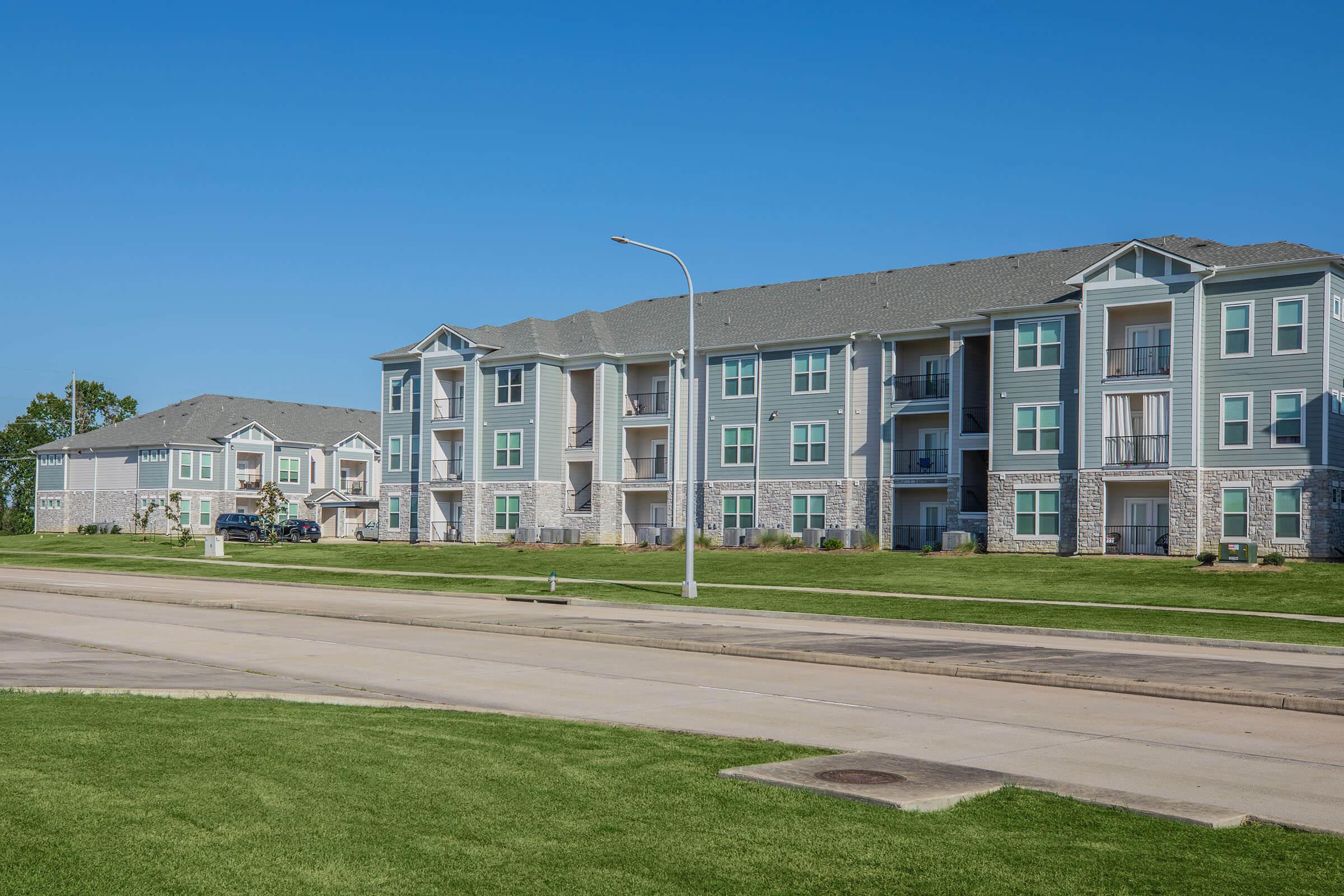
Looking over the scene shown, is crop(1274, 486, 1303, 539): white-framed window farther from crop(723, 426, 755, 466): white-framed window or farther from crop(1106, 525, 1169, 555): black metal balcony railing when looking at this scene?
crop(723, 426, 755, 466): white-framed window

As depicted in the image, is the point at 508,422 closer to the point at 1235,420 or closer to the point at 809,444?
the point at 809,444

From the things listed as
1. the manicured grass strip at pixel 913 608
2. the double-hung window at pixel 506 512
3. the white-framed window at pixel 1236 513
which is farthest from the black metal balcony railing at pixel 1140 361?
the double-hung window at pixel 506 512

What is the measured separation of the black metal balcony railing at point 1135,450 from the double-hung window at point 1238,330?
380cm

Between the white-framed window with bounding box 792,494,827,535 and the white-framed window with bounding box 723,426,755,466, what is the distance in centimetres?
315

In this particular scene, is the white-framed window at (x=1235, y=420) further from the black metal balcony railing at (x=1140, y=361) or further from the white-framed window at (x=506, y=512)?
the white-framed window at (x=506, y=512)

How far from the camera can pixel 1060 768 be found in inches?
397

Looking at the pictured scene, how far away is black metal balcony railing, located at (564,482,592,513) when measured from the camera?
60469mm

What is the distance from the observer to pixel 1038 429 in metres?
45.7

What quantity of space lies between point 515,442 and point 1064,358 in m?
27.7

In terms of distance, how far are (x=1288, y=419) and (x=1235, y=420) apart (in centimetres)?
169

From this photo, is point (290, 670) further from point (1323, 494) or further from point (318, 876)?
point (1323, 494)

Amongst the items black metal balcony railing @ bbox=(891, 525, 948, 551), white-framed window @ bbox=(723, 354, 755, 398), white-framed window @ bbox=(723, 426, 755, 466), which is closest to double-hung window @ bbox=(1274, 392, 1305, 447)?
black metal balcony railing @ bbox=(891, 525, 948, 551)

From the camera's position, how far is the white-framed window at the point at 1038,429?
45.4 meters

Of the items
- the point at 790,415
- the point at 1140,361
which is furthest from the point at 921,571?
the point at 790,415
